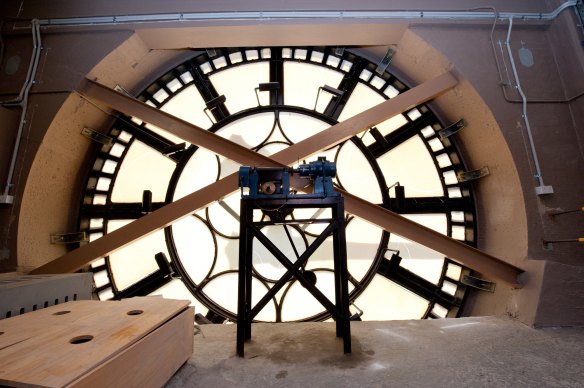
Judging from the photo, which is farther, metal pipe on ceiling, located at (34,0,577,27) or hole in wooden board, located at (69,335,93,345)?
metal pipe on ceiling, located at (34,0,577,27)

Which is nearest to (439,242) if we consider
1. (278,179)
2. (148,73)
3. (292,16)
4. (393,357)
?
(393,357)

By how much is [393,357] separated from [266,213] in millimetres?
1629

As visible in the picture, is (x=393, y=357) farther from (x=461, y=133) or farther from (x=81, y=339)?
(x=461, y=133)

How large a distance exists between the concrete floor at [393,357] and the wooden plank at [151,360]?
0.42 feet

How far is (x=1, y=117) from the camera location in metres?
2.40

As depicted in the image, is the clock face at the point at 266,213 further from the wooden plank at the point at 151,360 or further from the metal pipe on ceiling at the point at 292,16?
the wooden plank at the point at 151,360

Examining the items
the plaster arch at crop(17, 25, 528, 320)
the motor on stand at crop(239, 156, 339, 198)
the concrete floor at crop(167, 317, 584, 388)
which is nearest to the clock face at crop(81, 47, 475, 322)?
the plaster arch at crop(17, 25, 528, 320)

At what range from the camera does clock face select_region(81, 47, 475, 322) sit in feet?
9.30

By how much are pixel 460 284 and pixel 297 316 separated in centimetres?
182

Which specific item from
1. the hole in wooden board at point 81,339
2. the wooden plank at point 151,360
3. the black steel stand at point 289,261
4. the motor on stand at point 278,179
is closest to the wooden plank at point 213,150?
the motor on stand at point 278,179

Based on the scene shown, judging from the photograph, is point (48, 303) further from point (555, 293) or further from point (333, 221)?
point (555, 293)

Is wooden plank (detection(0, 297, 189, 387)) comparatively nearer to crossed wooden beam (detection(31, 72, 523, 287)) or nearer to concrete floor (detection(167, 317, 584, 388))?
concrete floor (detection(167, 317, 584, 388))

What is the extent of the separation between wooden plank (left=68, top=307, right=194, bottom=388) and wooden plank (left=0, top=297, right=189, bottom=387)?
29mm

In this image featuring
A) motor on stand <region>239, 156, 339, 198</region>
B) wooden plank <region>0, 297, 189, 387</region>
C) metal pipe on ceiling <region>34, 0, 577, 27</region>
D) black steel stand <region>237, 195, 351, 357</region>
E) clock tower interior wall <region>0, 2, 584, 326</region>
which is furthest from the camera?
metal pipe on ceiling <region>34, 0, 577, 27</region>
